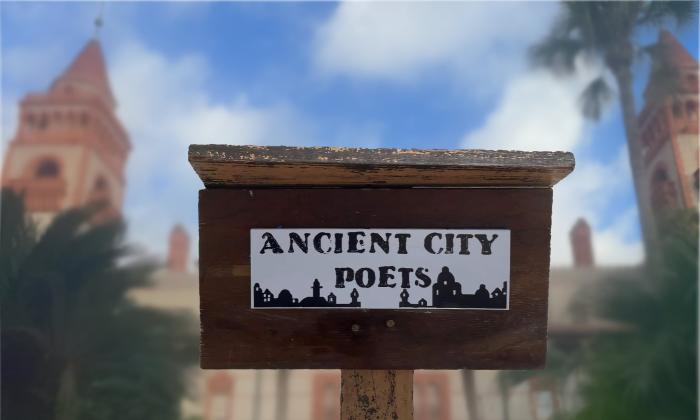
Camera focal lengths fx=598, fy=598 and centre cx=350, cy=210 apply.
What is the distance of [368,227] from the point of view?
0.53 metres

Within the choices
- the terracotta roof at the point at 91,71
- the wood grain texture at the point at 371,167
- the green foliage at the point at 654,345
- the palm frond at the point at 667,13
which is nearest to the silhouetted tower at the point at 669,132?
the palm frond at the point at 667,13

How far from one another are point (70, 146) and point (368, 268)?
35.6ft

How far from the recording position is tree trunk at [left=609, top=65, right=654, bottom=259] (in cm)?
797

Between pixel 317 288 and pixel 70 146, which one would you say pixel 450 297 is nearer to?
pixel 317 288

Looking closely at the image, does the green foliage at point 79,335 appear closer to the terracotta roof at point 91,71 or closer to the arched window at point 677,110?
the terracotta roof at point 91,71

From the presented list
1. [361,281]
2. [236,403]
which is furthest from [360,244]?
[236,403]

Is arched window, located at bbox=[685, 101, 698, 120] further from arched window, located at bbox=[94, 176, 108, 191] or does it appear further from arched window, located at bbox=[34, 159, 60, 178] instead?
arched window, located at bbox=[34, 159, 60, 178]

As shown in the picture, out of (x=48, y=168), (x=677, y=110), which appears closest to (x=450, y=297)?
(x=677, y=110)

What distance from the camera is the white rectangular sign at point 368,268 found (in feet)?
Answer: 1.73

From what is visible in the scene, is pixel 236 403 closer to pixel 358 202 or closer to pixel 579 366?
pixel 579 366

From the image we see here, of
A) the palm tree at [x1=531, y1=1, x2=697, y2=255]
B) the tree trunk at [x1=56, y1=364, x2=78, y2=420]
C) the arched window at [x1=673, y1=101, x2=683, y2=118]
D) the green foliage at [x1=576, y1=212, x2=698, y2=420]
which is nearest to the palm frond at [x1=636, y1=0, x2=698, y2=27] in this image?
the palm tree at [x1=531, y1=1, x2=697, y2=255]

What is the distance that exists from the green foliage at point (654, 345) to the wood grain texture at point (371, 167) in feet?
19.4

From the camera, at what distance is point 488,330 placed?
536mm

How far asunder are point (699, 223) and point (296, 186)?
7.37 m
